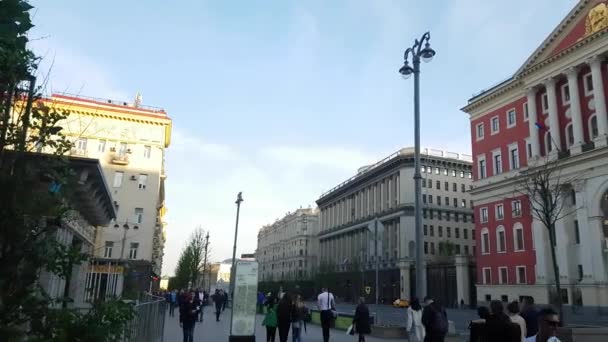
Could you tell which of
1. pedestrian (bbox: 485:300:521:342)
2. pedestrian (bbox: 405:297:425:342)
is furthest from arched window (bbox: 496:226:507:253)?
pedestrian (bbox: 485:300:521:342)

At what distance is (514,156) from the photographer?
49062 millimetres

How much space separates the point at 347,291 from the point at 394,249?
15.2 m

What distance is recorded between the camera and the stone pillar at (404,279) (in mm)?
71000

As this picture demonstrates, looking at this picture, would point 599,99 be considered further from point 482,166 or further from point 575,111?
point 482,166

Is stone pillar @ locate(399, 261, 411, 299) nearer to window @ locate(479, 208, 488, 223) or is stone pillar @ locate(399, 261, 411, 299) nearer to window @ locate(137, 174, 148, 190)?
window @ locate(479, 208, 488, 223)

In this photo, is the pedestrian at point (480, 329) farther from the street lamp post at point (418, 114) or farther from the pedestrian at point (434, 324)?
the street lamp post at point (418, 114)

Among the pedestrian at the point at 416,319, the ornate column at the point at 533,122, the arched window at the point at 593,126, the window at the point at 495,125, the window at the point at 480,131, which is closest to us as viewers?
the pedestrian at the point at 416,319

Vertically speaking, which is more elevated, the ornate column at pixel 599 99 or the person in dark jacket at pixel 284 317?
the ornate column at pixel 599 99

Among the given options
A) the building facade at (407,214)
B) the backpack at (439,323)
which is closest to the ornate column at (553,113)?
the building facade at (407,214)

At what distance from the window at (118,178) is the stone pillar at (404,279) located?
141 feet

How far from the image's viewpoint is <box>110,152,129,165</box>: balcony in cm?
5456

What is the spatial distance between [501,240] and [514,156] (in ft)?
29.3

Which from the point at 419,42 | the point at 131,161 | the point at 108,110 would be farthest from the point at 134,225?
the point at 419,42

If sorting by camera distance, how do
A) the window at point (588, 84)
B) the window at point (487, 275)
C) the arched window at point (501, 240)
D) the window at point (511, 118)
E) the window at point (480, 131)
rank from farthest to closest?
1. the window at point (480, 131)
2. the window at point (487, 275)
3. the window at point (511, 118)
4. the arched window at point (501, 240)
5. the window at point (588, 84)
